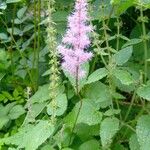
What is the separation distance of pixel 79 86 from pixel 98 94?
0.22m

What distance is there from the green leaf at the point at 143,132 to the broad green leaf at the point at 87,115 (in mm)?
164

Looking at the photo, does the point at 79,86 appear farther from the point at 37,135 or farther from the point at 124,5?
the point at 124,5

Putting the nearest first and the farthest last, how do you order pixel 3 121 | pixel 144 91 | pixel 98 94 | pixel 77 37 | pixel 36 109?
pixel 77 37 → pixel 144 91 → pixel 98 94 → pixel 36 109 → pixel 3 121

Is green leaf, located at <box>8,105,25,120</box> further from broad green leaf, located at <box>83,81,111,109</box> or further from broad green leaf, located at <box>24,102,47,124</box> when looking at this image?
broad green leaf, located at <box>83,81,111,109</box>

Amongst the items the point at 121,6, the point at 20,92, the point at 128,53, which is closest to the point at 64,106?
the point at 128,53

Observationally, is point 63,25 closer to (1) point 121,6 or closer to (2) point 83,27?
(1) point 121,6

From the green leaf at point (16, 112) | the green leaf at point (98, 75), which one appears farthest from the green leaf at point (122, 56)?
the green leaf at point (16, 112)

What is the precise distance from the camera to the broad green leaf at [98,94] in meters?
1.90

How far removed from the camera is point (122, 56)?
1.92m

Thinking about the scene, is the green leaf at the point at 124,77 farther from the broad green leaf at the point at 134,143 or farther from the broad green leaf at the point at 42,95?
the broad green leaf at the point at 42,95

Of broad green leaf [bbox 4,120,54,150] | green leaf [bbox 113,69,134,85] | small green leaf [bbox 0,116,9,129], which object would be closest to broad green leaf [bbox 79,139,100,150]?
broad green leaf [bbox 4,120,54,150]

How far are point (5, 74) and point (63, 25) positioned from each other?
52 cm

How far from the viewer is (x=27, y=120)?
202 centimetres

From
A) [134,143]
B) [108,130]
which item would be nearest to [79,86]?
[108,130]
